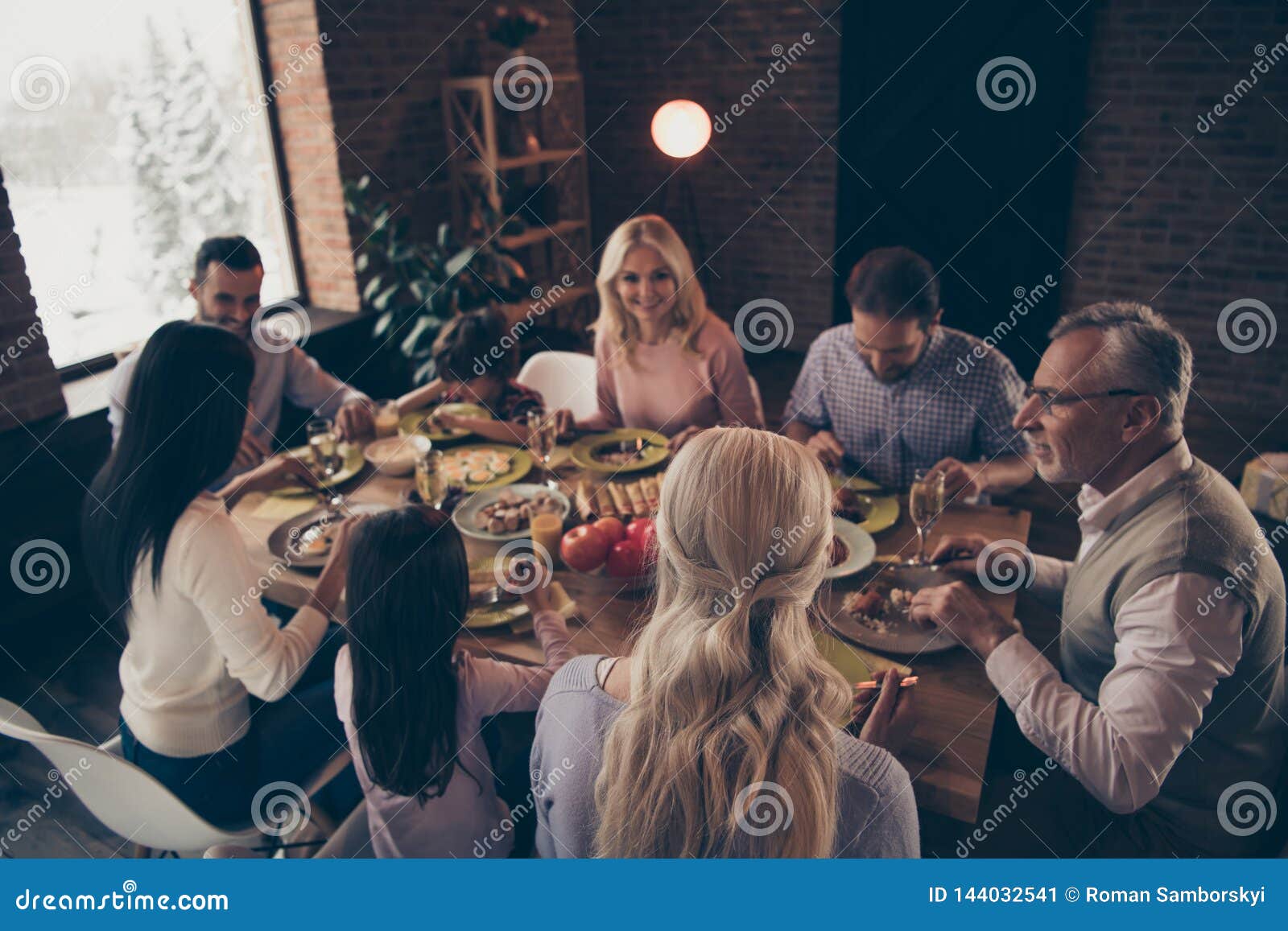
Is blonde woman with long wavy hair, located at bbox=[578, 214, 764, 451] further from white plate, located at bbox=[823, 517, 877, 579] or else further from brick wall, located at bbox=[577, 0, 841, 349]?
brick wall, located at bbox=[577, 0, 841, 349]

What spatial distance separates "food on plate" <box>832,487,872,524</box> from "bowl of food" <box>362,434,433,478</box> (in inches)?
43.2

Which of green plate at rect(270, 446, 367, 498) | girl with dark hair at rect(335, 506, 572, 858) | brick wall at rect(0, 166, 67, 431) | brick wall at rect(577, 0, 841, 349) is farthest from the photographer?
brick wall at rect(577, 0, 841, 349)

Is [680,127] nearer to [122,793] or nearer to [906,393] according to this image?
[906,393]

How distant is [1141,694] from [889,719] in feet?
1.33

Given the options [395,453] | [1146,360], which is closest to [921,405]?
[1146,360]

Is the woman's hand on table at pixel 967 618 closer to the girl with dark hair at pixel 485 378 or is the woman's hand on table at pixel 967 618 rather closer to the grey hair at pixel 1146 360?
the grey hair at pixel 1146 360

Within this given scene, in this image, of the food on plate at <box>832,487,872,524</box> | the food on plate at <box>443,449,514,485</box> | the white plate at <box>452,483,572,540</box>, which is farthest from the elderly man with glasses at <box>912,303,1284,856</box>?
the food on plate at <box>443,449,514,485</box>

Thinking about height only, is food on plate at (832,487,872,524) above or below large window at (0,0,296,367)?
below

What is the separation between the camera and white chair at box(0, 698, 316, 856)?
1.46m

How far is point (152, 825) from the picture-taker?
1.62 meters

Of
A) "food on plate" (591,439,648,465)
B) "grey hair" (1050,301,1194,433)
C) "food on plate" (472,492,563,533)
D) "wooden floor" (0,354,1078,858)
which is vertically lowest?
"wooden floor" (0,354,1078,858)

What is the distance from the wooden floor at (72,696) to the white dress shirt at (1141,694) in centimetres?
36

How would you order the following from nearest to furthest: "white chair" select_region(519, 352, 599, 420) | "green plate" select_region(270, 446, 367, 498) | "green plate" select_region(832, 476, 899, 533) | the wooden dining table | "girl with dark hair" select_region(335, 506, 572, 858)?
the wooden dining table
"girl with dark hair" select_region(335, 506, 572, 858)
"green plate" select_region(832, 476, 899, 533)
"green plate" select_region(270, 446, 367, 498)
"white chair" select_region(519, 352, 599, 420)

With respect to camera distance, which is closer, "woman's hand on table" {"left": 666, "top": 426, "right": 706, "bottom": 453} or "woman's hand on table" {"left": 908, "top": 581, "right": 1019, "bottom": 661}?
"woman's hand on table" {"left": 908, "top": 581, "right": 1019, "bottom": 661}
